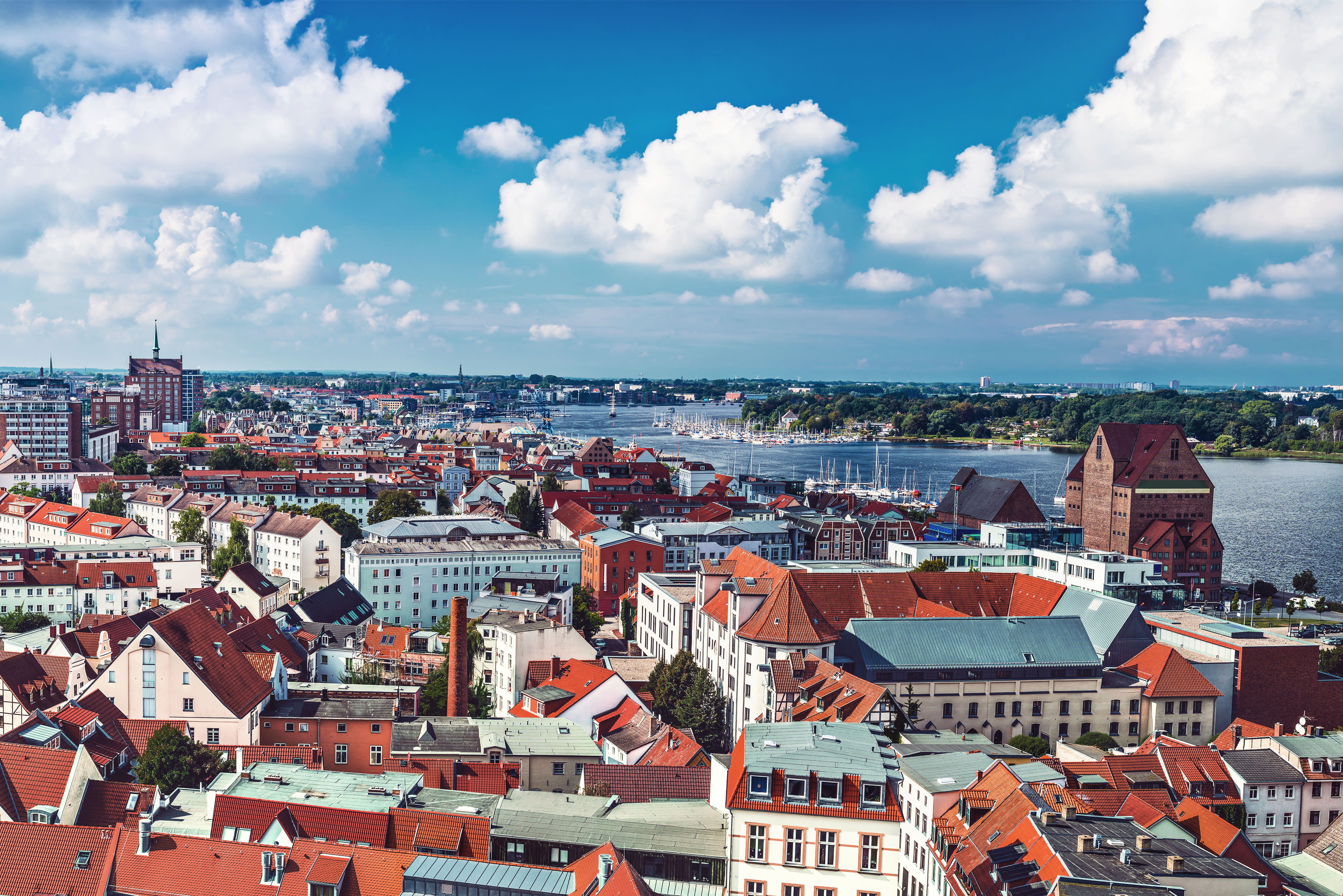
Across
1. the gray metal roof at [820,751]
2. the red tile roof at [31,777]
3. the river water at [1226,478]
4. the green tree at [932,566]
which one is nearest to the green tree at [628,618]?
the green tree at [932,566]

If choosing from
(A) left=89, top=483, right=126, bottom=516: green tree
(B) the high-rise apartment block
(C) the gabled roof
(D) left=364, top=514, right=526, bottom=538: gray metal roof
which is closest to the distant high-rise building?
(B) the high-rise apartment block

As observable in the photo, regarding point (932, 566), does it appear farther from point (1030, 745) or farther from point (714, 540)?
point (1030, 745)

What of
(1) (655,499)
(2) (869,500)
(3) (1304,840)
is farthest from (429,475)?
(3) (1304,840)

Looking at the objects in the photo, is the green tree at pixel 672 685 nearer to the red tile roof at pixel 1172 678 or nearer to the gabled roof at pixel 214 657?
the gabled roof at pixel 214 657

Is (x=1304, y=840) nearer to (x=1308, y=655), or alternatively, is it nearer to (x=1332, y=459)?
(x=1308, y=655)

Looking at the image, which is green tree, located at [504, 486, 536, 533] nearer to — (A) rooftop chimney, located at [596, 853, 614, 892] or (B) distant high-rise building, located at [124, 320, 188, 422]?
(A) rooftop chimney, located at [596, 853, 614, 892]
